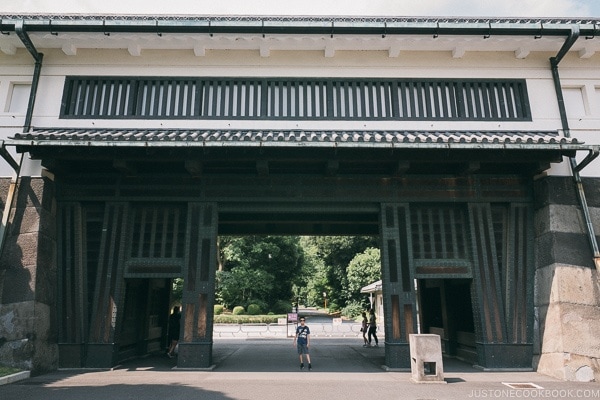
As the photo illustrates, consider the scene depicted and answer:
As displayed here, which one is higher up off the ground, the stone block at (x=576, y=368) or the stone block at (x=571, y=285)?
the stone block at (x=571, y=285)

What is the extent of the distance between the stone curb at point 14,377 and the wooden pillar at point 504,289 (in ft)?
34.5

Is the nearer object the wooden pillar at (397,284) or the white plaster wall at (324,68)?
the wooden pillar at (397,284)

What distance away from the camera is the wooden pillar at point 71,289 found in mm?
9234

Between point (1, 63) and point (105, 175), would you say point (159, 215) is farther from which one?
point (1, 63)

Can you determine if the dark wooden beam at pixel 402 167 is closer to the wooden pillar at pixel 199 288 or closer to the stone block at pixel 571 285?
the stone block at pixel 571 285

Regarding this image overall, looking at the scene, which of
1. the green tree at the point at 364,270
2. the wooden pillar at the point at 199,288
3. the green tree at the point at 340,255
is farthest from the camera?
the green tree at the point at 340,255

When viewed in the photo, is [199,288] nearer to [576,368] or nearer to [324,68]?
[324,68]

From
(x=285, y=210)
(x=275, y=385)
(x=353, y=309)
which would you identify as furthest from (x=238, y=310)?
(x=275, y=385)

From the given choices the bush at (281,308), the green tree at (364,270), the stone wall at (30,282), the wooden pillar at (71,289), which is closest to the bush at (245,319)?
the bush at (281,308)

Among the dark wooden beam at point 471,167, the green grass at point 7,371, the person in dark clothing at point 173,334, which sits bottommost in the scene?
the green grass at point 7,371

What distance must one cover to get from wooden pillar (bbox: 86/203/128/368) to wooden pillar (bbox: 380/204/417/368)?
6.74 m

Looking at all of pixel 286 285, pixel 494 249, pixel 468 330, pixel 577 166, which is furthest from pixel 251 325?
pixel 577 166

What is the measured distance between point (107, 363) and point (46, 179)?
16.2 feet

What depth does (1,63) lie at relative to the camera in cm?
1065
